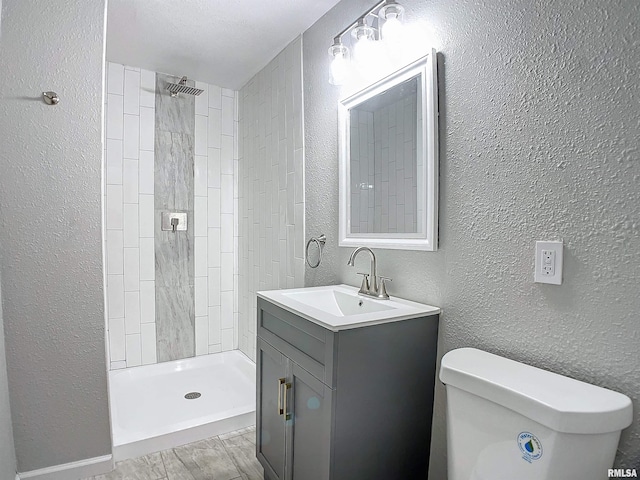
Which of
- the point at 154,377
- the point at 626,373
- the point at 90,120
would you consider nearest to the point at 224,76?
the point at 90,120

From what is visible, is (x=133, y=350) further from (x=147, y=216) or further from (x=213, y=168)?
(x=213, y=168)

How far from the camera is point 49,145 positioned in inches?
64.6

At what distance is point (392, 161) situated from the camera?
65.1 inches

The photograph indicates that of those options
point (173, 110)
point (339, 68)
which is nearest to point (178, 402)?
point (173, 110)

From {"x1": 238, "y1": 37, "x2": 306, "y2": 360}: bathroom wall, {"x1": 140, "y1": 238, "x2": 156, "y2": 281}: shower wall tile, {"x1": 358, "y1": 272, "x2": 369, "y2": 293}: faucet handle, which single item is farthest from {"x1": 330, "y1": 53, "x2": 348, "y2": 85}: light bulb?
{"x1": 140, "y1": 238, "x2": 156, "y2": 281}: shower wall tile

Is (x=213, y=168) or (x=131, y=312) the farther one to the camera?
(x=213, y=168)

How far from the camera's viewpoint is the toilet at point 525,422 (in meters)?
0.81

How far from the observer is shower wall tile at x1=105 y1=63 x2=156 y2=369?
2725mm

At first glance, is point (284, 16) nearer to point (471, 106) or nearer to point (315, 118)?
point (315, 118)

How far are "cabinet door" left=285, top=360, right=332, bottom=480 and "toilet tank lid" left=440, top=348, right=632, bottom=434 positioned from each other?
0.42 metres

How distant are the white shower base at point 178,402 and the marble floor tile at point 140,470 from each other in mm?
43

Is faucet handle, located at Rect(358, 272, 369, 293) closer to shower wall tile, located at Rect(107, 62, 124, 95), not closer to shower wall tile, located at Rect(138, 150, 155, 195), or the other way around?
shower wall tile, located at Rect(138, 150, 155, 195)

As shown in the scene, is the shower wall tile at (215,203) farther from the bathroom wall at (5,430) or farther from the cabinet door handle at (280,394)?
the cabinet door handle at (280,394)

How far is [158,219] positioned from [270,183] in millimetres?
960
